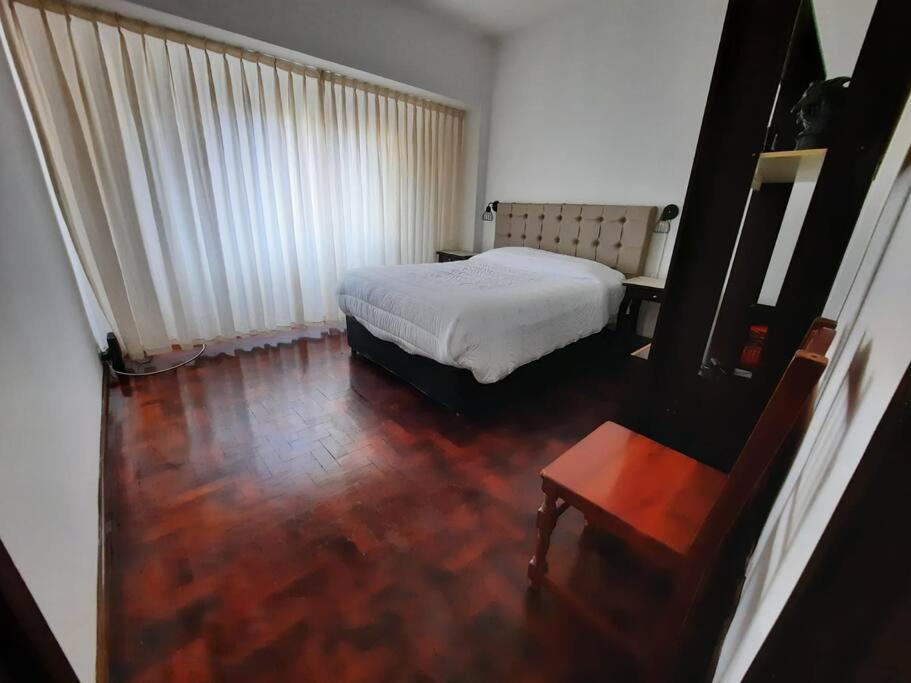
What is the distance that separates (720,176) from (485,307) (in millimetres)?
1257

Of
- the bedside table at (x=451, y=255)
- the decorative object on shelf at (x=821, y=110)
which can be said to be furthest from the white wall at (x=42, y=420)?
the bedside table at (x=451, y=255)

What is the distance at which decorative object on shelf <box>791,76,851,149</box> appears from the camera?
961 millimetres

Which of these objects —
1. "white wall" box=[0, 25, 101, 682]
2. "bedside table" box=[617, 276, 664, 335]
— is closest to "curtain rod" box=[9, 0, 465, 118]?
"white wall" box=[0, 25, 101, 682]

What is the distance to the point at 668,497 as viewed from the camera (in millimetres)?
1049

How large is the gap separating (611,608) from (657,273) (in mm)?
2675

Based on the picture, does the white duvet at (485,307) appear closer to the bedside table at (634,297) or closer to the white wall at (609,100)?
the bedside table at (634,297)

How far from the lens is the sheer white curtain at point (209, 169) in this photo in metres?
2.29

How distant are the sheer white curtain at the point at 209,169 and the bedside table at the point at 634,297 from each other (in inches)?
94.1

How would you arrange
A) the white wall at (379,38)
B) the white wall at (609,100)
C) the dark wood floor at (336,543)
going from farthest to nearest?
1. the white wall at (609,100)
2. the white wall at (379,38)
3. the dark wood floor at (336,543)

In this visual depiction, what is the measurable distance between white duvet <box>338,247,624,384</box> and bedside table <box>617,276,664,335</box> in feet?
0.28

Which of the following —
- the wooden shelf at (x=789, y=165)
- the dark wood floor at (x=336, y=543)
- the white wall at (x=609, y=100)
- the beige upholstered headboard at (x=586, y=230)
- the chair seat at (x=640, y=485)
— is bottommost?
the dark wood floor at (x=336, y=543)

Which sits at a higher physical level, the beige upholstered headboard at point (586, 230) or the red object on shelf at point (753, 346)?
the beige upholstered headboard at point (586, 230)

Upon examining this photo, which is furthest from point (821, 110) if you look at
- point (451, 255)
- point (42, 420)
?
point (451, 255)

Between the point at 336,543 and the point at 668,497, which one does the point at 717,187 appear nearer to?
the point at 668,497
